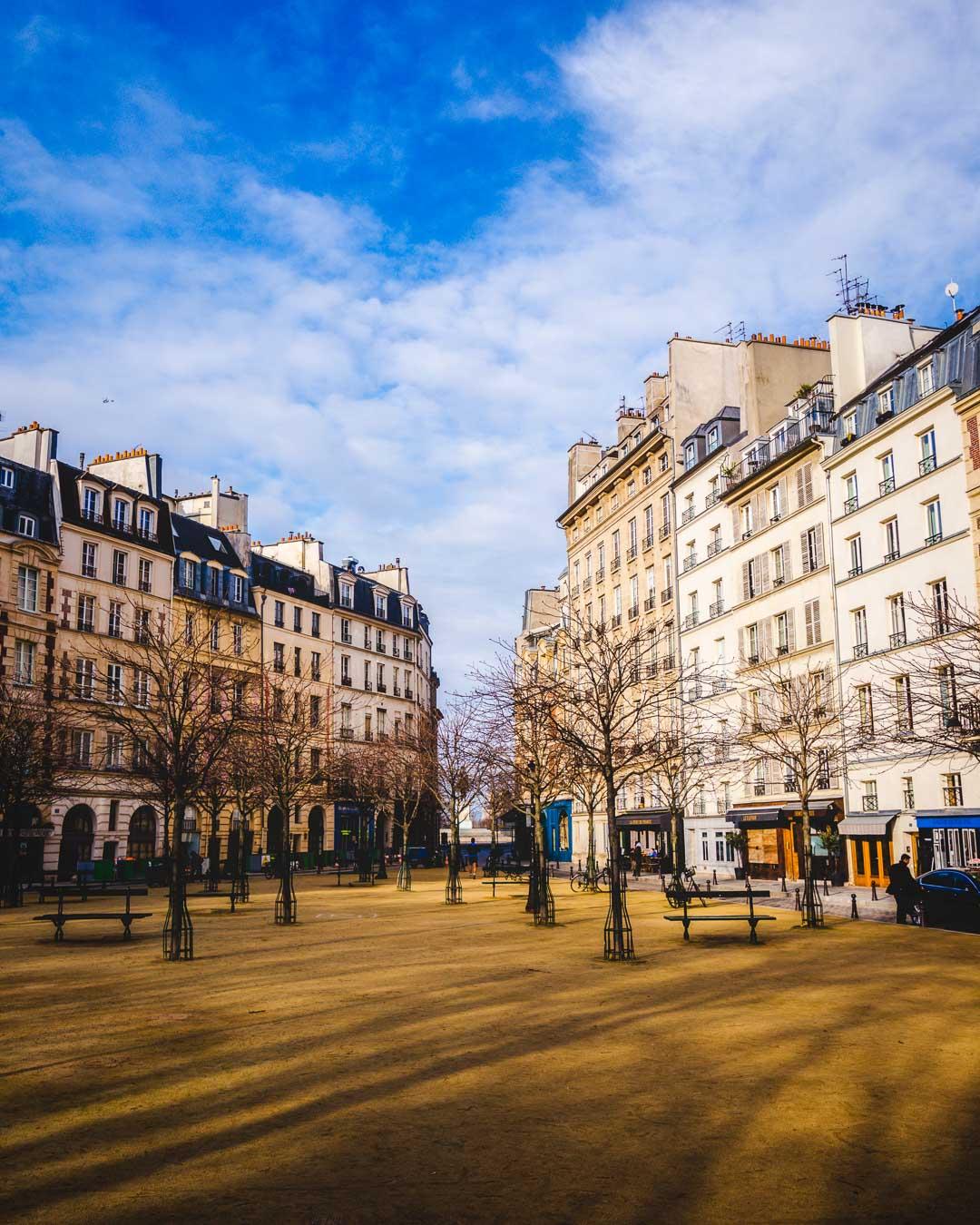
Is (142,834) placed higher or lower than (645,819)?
lower

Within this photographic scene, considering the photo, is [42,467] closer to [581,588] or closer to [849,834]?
[581,588]

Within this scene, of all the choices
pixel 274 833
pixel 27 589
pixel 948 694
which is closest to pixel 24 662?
pixel 27 589

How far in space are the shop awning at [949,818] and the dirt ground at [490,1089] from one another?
12.8 meters

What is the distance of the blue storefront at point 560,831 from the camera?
220ft

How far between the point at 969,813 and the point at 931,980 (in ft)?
53.4

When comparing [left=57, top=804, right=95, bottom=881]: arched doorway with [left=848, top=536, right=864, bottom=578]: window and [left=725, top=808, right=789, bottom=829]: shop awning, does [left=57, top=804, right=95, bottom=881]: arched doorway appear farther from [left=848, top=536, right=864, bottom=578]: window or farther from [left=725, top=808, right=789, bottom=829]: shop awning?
[left=848, top=536, right=864, bottom=578]: window

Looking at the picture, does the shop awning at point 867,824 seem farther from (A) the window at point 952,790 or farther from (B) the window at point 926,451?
(B) the window at point 926,451

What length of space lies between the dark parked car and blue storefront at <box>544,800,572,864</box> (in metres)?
43.9

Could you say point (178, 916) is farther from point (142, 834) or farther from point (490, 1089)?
point (142, 834)

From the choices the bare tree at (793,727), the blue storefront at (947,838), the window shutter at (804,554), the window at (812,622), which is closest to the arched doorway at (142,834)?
the bare tree at (793,727)

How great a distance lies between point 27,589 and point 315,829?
2640cm

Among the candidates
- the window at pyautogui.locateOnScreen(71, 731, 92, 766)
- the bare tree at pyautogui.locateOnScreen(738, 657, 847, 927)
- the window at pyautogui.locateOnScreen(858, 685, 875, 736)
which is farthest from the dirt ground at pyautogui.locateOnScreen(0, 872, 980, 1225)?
the window at pyautogui.locateOnScreen(71, 731, 92, 766)

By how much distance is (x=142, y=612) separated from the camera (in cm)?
3322

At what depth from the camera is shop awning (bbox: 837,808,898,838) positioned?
32.8m
